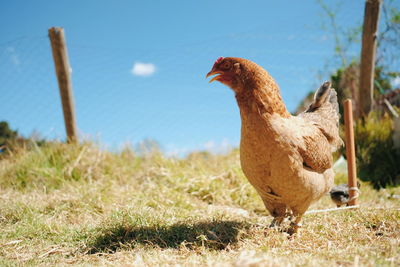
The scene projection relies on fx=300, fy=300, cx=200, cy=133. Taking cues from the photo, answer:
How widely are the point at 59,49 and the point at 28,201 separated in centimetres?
330

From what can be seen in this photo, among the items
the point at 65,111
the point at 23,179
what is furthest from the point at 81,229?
the point at 65,111

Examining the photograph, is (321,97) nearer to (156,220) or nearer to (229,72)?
(229,72)

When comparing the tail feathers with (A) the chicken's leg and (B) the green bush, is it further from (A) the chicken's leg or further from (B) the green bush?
(B) the green bush

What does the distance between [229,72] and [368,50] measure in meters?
5.62

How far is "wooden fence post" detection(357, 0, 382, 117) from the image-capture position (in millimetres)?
6596

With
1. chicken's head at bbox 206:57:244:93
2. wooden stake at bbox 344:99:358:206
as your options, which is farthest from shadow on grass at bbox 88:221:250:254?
wooden stake at bbox 344:99:358:206

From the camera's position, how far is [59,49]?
19.2 feet

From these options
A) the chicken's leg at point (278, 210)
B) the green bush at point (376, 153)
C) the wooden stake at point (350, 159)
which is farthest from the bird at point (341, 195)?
the green bush at point (376, 153)

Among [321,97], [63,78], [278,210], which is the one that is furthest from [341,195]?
[63,78]

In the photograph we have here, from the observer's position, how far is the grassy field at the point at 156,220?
2076mm

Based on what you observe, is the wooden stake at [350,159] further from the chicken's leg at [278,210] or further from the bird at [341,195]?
the chicken's leg at [278,210]

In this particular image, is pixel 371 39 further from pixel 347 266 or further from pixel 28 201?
pixel 28 201

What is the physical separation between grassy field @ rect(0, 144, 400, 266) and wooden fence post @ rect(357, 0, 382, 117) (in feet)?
8.05

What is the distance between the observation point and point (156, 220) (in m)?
2.89
